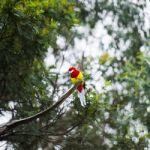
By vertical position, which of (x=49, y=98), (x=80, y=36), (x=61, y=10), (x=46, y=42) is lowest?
(x=49, y=98)

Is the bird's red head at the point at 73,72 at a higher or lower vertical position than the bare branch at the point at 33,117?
higher

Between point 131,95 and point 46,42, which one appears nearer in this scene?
point 46,42

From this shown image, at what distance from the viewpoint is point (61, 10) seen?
243 inches

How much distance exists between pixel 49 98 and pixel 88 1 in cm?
637

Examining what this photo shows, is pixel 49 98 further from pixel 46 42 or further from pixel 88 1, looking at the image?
pixel 88 1

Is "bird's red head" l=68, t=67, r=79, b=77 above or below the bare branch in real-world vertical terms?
above

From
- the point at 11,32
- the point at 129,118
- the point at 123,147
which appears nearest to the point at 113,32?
the point at 129,118

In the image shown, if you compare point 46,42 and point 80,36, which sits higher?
point 80,36

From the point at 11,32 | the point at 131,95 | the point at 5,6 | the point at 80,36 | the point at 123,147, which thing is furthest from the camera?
the point at 80,36

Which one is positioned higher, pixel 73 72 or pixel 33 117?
pixel 73 72

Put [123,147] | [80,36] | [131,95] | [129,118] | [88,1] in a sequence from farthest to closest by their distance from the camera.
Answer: [80,36]
[88,1]
[131,95]
[129,118]
[123,147]

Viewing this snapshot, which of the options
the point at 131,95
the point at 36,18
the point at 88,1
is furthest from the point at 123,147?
the point at 88,1

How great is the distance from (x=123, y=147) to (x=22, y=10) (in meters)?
3.20

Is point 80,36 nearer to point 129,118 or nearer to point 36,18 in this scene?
point 129,118
